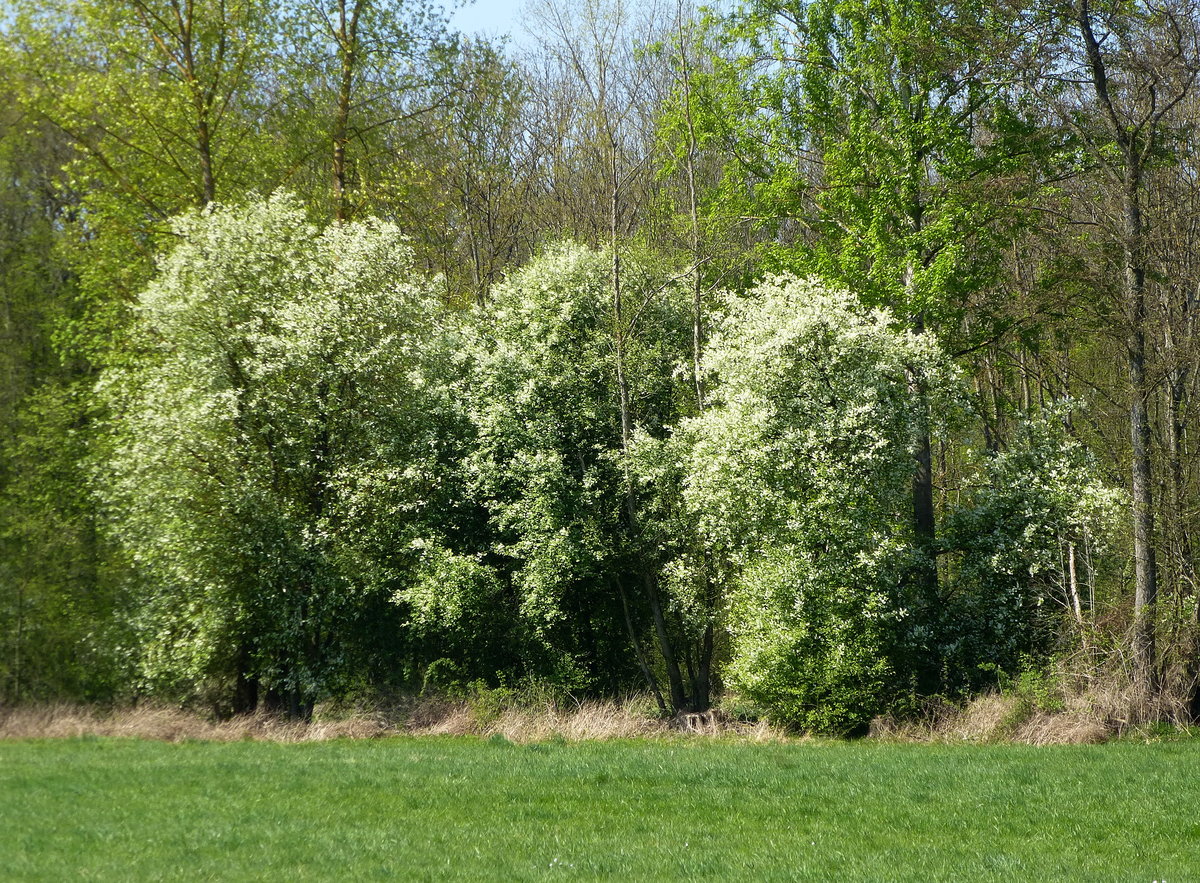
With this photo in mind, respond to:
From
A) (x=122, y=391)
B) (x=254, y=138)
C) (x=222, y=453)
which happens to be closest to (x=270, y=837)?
(x=222, y=453)

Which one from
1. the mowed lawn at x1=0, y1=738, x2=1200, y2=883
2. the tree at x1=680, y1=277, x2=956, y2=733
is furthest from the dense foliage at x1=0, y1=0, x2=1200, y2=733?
the mowed lawn at x1=0, y1=738, x2=1200, y2=883

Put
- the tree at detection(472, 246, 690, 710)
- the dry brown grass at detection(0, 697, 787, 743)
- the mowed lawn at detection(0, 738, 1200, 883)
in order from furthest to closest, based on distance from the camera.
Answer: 1. the tree at detection(472, 246, 690, 710)
2. the dry brown grass at detection(0, 697, 787, 743)
3. the mowed lawn at detection(0, 738, 1200, 883)

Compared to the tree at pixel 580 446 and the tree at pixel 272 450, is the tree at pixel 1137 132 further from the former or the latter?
the tree at pixel 272 450

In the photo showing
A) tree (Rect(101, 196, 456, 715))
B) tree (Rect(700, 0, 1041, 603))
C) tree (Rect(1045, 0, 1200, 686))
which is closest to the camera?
tree (Rect(1045, 0, 1200, 686))

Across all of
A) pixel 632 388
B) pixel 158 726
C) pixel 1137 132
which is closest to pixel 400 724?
pixel 158 726

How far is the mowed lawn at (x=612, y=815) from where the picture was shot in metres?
9.23

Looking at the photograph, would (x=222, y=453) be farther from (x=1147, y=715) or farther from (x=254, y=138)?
(x=1147, y=715)

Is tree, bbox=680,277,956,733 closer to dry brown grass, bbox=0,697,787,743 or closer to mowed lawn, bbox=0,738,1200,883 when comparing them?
dry brown grass, bbox=0,697,787,743

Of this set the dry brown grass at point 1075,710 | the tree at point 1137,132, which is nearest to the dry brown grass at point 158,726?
the dry brown grass at point 1075,710

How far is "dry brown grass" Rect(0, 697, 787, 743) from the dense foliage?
3.49ft

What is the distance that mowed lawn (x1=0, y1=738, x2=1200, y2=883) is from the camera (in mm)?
9234

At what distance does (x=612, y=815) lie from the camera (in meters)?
11.5

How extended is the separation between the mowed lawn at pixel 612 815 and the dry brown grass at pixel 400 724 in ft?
11.8

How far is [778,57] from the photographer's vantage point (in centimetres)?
2750
